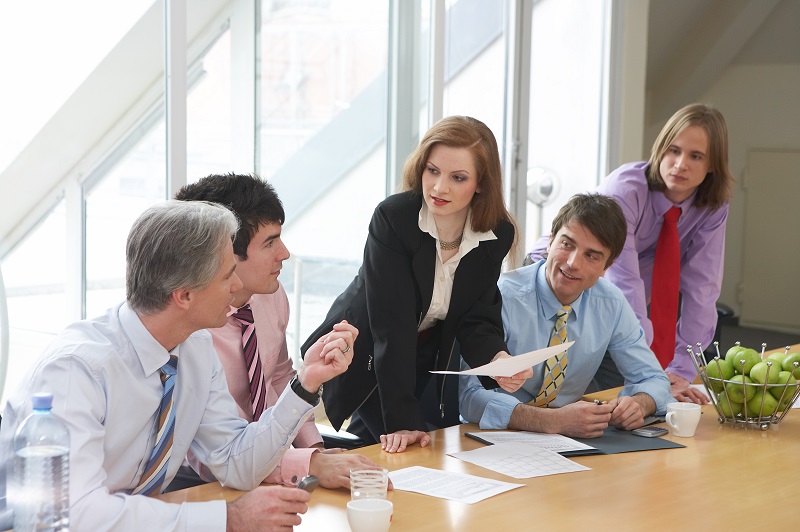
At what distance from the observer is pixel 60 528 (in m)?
1.41

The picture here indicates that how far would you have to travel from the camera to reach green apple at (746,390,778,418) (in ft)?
8.25

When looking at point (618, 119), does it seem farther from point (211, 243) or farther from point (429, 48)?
point (211, 243)

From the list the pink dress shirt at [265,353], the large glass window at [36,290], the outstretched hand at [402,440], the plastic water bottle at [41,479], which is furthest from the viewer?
the large glass window at [36,290]

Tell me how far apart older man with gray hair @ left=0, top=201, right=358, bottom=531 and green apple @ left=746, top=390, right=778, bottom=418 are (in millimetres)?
1211

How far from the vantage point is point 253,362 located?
2369 mm

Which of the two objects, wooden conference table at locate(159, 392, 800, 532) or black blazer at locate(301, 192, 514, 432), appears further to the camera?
black blazer at locate(301, 192, 514, 432)

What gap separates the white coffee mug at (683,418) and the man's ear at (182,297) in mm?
1336

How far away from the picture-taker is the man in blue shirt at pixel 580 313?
2727 mm

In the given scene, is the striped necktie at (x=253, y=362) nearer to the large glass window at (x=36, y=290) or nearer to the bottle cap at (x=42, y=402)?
the bottle cap at (x=42, y=402)

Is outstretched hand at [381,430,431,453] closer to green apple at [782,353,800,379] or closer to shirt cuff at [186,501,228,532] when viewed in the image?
shirt cuff at [186,501,228,532]

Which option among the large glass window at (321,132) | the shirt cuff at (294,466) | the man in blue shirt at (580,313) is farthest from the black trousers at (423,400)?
the large glass window at (321,132)

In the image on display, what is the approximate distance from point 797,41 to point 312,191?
17.0 ft

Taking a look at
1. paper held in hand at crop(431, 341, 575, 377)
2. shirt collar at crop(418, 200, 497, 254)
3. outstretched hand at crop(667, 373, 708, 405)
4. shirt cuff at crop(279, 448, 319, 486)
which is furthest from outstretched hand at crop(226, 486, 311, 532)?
outstretched hand at crop(667, 373, 708, 405)

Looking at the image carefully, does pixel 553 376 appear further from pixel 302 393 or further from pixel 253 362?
pixel 302 393
